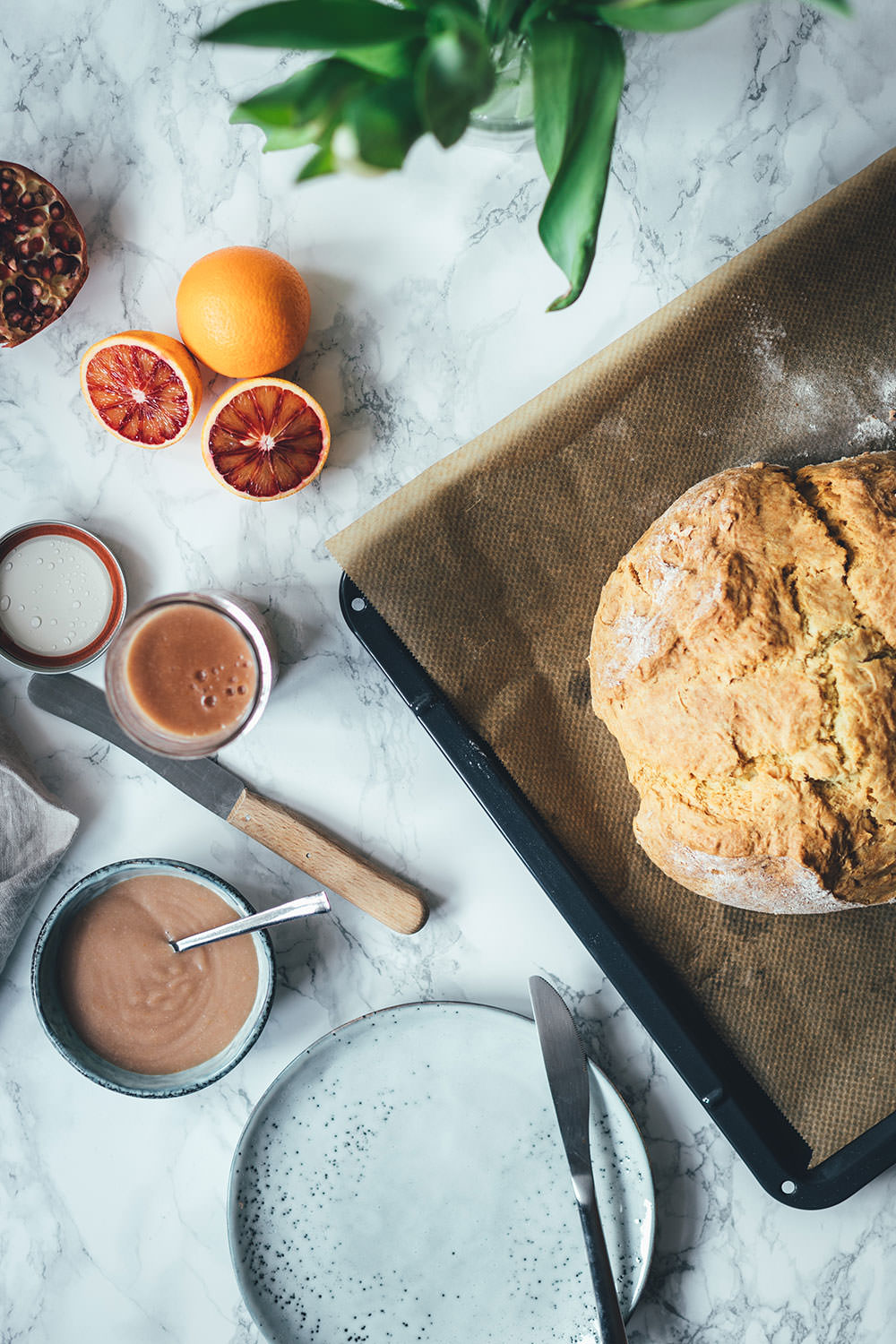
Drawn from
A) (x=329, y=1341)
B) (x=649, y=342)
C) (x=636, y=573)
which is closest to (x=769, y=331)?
(x=649, y=342)

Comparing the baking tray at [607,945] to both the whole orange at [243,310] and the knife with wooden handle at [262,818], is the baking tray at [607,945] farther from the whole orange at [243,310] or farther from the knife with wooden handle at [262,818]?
the whole orange at [243,310]

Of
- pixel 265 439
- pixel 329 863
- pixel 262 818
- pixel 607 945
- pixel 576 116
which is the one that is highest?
pixel 576 116

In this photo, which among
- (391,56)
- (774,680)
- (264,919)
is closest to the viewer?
(391,56)

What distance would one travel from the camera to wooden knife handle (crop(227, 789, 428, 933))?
1865 millimetres

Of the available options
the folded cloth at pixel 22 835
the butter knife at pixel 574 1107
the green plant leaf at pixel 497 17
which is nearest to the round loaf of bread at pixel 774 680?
the butter knife at pixel 574 1107

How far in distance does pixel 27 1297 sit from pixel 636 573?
1.90m

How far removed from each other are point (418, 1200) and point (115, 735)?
3.60 ft

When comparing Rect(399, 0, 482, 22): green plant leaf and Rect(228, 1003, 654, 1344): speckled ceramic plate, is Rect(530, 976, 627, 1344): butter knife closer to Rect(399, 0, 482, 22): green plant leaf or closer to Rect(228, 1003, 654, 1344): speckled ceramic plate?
Rect(228, 1003, 654, 1344): speckled ceramic plate

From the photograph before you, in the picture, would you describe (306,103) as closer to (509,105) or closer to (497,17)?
(497,17)

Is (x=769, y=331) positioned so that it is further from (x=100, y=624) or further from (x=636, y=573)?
(x=100, y=624)

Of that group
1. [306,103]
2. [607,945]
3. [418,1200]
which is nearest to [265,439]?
[306,103]

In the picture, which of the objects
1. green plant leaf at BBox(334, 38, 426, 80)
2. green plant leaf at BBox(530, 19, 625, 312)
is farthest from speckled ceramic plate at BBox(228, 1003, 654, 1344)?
green plant leaf at BBox(334, 38, 426, 80)

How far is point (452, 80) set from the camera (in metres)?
0.96

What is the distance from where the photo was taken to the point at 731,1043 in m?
1.79
